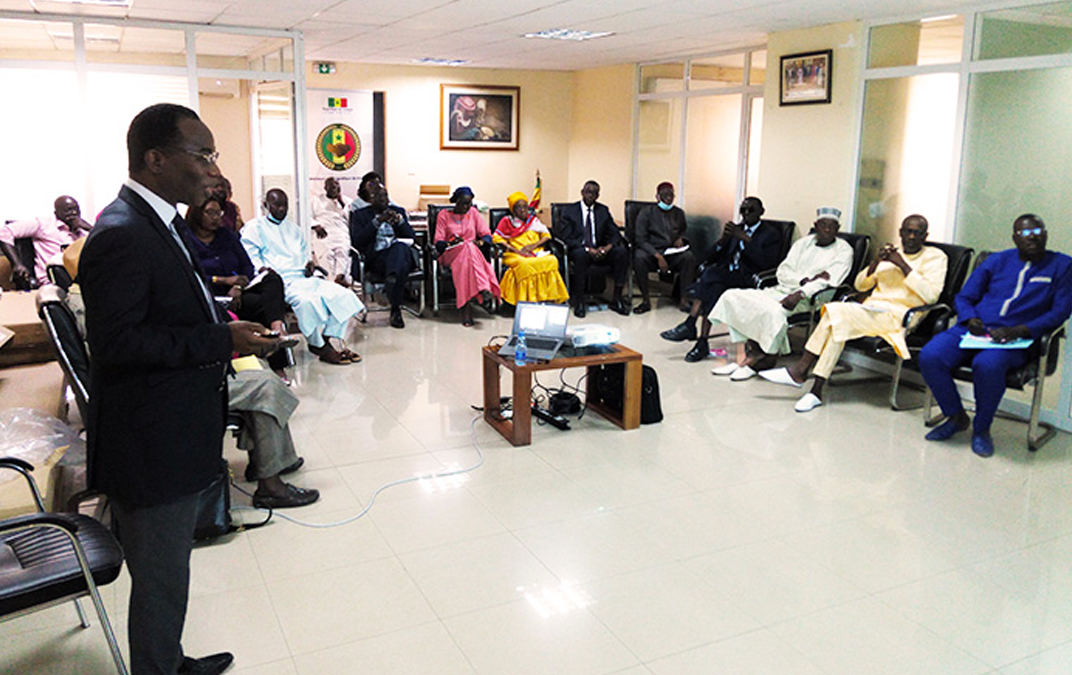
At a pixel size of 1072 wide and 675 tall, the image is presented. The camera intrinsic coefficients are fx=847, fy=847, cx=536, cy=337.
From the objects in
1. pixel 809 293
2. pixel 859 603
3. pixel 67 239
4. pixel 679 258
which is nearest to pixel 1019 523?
pixel 859 603

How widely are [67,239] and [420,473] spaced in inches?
161

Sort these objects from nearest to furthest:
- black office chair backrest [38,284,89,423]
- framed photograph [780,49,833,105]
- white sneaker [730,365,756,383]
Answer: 1. black office chair backrest [38,284,89,423]
2. white sneaker [730,365,756,383]
3. framed photograph [780,49,833,105]

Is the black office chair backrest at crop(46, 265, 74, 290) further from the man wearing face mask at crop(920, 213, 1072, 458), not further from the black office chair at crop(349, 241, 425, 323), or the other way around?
the man wearing face mask at crop(920, 213, 1072, 458)

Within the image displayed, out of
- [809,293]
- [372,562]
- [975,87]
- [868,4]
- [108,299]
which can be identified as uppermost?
[868,4]

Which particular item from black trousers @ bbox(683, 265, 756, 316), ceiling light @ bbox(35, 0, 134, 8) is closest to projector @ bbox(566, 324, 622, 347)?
black trousers @ bbox(683, 265, 756, 316)

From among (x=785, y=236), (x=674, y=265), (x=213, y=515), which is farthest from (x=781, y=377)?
(x=213, y=515)

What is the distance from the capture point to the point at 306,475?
4.10 metres

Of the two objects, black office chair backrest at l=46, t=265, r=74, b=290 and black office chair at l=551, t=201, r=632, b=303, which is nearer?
black office chair backrest at l=46, t=265, r=74, b=290

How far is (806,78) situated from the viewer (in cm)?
679

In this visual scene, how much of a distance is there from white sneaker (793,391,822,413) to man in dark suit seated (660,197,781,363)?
54.3 inches

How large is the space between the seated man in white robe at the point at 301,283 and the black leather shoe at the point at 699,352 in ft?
8.19

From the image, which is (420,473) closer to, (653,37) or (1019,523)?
(1019,523)

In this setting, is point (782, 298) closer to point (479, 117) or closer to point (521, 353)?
point (521, 353)

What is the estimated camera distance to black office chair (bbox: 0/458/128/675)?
7.08 ft
